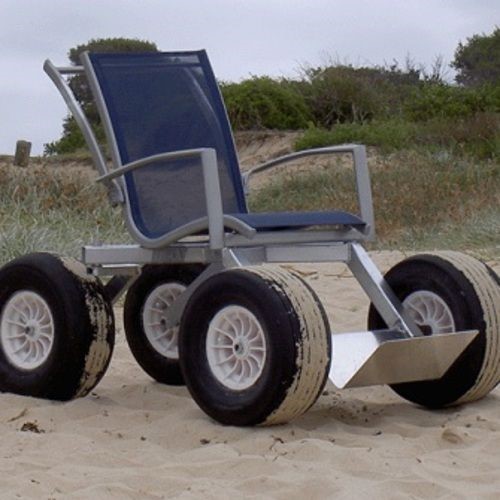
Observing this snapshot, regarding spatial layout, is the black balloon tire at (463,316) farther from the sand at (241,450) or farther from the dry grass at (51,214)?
the dry grass at (51,214)

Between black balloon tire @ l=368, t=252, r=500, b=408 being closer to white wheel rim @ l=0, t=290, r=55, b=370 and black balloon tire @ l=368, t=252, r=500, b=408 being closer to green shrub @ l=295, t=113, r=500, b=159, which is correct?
white wheel rim @ l=0, t=290, r=55, b=370

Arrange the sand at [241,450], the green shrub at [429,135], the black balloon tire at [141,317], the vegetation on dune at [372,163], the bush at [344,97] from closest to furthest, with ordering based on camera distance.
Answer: the sand at [241,450] → the black balloon tire at [141,317] → the vegetation on dune at [372,163] → the green shrub at [429,135] → the bush at [344,97]

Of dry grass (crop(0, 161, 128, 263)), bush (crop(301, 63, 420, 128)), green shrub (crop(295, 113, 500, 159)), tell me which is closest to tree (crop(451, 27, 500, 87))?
bush (crop(301, 63, 420, 128))

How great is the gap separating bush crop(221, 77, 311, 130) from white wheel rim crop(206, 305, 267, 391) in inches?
779

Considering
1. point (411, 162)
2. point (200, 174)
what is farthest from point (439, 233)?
point (200, 174)

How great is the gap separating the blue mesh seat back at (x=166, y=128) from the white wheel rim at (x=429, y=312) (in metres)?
1.03

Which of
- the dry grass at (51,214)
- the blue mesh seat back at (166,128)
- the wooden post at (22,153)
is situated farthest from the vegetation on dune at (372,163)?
the blue mesh seat back at (166,128)

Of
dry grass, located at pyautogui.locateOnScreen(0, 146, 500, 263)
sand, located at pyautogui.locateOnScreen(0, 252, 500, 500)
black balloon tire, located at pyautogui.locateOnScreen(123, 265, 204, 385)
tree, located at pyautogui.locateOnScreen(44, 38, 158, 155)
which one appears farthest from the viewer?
tree, located at pyautogui.locateOnScreen(44, 38, 158, 155)

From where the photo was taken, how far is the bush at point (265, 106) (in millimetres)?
24484

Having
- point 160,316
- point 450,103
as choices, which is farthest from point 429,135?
point 160,316

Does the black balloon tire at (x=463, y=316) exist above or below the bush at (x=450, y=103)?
below

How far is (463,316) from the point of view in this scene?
4.89 m

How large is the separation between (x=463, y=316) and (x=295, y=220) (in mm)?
709

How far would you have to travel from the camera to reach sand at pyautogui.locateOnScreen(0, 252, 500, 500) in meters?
3.83
